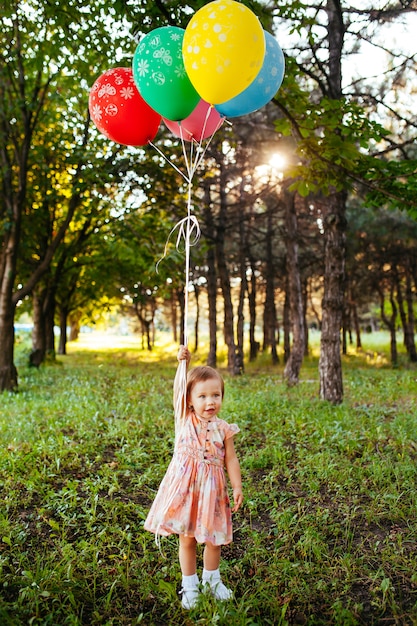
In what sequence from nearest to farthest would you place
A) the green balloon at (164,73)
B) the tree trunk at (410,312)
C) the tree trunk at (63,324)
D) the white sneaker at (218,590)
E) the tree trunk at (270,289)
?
the white sneaker at (218,590) → the green balloon at (164,73) → the tree trunk at (270,289) → the tree trunk at (410,312) → the tree trunk at (63,324)

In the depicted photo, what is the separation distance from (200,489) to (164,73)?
282 cm

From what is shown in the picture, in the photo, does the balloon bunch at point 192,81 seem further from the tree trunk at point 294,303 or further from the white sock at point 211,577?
the tree trunk at point 294,303

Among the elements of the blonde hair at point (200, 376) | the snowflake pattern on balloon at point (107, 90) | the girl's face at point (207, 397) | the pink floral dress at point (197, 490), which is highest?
the snowflake pattern on balloon at point (107, 90)

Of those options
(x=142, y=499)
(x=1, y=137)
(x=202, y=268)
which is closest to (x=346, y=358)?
(x=202, y=268)

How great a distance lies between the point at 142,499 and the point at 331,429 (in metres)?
2.83

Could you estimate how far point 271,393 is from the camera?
9523 millimetres

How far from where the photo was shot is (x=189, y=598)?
3045 mm

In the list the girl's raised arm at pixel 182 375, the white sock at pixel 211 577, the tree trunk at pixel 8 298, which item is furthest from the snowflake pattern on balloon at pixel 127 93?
the tree trunk at pixel 8 298

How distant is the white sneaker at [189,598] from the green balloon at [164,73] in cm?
329

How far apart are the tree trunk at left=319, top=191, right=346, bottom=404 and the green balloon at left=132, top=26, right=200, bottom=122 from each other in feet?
17.9

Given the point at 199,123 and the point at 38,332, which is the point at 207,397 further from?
the point at 38,332

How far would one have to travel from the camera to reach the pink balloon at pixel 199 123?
3.77 meters

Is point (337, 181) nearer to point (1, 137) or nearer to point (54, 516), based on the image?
point (54, 516)

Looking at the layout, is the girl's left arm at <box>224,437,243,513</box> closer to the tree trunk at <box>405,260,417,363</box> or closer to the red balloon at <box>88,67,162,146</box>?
the red balloon at <box>88,67,162,146</box>
